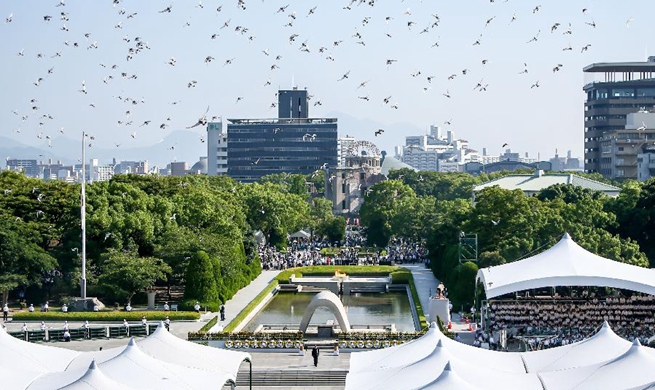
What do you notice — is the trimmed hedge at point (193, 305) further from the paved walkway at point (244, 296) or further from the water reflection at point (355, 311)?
the water reflection at point (355, 311)

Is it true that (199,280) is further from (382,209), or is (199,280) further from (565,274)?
(382,209)

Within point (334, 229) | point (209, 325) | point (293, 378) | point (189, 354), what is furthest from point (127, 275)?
point (334, 229)

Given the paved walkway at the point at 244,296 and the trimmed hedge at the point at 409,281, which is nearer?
the paved walkway at the point at 244,296

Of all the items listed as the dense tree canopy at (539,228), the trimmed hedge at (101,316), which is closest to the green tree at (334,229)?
the dense tree canopy at (539,228)

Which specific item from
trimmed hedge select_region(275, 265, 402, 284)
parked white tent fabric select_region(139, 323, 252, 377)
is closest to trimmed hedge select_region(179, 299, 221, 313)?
trimmed hedge select_region(275, 265, 402, 284)

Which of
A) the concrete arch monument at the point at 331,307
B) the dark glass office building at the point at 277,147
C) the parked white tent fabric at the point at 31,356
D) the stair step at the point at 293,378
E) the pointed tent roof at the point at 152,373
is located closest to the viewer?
the pointed tent roof at the point at 152,373

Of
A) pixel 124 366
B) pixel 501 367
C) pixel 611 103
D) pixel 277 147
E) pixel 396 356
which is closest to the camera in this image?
pixel 124 366
